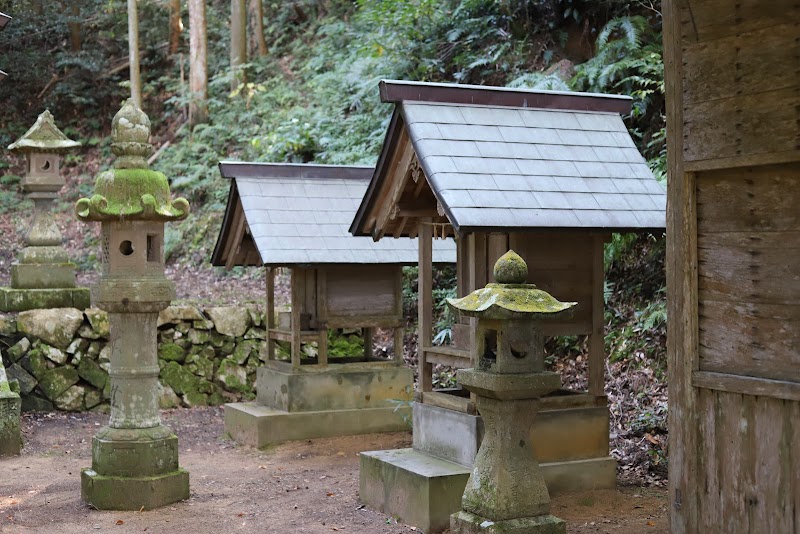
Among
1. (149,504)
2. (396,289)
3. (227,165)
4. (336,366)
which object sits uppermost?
(227,165)

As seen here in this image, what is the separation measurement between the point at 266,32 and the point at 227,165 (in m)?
15.6

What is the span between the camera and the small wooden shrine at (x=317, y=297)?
10.6m

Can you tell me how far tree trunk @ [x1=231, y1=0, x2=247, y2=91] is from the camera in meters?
21.8

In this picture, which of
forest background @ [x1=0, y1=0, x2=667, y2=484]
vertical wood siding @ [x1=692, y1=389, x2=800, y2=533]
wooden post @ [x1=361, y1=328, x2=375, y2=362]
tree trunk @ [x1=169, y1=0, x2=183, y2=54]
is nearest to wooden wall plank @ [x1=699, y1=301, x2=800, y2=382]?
vertical wood siding @ [x1=692, y1=389, x2=800, y2=533]

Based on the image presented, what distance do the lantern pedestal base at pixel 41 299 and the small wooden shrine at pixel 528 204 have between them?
6623mm

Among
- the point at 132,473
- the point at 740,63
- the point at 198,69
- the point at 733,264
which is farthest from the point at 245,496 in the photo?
the point at 198,69

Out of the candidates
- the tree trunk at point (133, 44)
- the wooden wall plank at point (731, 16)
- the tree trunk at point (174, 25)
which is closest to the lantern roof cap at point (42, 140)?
the tree trunk at point (133, 44)

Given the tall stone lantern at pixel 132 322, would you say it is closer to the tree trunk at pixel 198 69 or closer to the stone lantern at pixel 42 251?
the stone lantern at pixel 42 251

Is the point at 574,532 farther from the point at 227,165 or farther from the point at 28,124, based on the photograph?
the point at 28,124

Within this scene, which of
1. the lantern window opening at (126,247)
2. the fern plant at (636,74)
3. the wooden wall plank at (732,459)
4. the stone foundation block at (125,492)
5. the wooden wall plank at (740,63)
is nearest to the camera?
the wooden wall plank at (740,63)

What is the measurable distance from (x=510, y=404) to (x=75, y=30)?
23.0 metres

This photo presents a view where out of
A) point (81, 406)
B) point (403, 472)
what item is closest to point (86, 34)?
point (81, 406)

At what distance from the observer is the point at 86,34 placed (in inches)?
1012

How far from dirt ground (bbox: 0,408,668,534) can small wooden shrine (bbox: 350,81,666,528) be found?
1.16 feet
